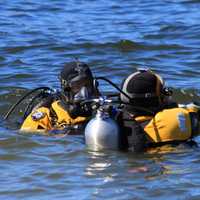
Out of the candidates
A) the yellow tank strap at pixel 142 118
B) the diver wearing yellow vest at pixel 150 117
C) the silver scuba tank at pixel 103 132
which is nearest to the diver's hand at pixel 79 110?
the diver wearing yellow vest at pixel 150 117

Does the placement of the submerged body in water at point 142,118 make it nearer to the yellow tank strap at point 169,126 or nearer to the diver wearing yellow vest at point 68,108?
the yellow tank strap at point 169,126

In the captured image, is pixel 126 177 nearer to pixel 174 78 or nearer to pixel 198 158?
pixel 198 158

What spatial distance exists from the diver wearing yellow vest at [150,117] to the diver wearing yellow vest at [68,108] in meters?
0.75

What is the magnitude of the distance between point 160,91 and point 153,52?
620 cm

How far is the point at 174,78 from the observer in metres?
11.5

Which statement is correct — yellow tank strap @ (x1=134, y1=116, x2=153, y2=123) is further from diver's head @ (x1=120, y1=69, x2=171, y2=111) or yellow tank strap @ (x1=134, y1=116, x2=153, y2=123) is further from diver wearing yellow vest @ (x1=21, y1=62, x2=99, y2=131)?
diver wearing yellow vest @ (x1=21, y1=62, x2=99, y2=131)

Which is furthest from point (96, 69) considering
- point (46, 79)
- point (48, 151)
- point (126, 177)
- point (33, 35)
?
point (126, 177)

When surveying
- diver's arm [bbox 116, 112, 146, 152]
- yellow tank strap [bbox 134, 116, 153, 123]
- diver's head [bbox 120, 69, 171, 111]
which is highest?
diver's head [bbox 120, 69, 171, 111]

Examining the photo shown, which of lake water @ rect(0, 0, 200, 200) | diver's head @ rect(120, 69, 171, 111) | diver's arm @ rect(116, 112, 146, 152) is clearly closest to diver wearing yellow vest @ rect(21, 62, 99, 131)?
lake water @ rect(0, 0, 200, 200)

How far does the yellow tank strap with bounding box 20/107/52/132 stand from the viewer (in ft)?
27.1

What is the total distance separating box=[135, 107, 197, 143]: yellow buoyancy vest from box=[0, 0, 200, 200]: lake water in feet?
0.50

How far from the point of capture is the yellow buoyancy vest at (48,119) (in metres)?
8.20

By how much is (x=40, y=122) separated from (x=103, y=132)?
1.44 meters

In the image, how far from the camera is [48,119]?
8305 millimetres
